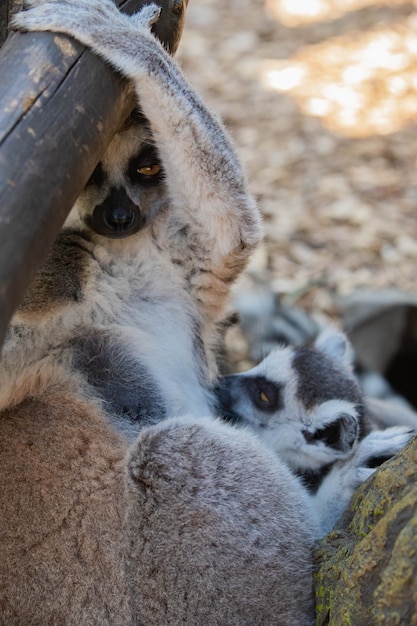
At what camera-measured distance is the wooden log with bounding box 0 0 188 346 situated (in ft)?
7.09

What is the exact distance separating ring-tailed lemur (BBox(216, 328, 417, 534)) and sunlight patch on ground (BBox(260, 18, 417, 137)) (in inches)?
185

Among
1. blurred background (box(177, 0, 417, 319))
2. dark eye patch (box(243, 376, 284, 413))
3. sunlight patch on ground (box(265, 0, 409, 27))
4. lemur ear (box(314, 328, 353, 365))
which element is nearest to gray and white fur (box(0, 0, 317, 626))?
dark eye patch (box(243, 376, 284, 413))

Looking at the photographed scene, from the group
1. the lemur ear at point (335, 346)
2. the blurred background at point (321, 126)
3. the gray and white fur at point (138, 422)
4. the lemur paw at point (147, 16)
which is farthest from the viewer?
the blurred background at point (321, 126)

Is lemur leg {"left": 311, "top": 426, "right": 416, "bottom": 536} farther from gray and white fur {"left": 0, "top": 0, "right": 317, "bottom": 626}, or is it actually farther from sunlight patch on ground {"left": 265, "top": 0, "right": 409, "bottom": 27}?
sunlight patch on ground {"left": 265, "top": 0, "right": 409, "bottom": 27}

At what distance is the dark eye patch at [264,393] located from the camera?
4129mm

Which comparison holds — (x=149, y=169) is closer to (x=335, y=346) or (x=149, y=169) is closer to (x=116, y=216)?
(x=116, y=216)

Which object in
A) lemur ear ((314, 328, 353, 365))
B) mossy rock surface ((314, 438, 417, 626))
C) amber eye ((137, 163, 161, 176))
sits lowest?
lemur ear ((314, 328, 353, 365))

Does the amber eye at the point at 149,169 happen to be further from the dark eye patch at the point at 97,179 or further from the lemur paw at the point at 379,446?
the lemur paw at the point at 379,446

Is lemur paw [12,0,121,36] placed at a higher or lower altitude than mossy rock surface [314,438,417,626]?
higher

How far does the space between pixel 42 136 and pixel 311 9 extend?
356 inches

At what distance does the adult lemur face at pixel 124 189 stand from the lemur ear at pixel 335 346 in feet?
5.31

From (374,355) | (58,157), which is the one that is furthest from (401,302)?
(58,157)

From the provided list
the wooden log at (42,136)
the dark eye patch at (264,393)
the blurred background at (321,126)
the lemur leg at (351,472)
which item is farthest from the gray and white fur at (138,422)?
the blurred background at (321,126)

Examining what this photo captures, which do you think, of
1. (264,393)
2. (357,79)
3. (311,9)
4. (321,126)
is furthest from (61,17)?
(311,9)
